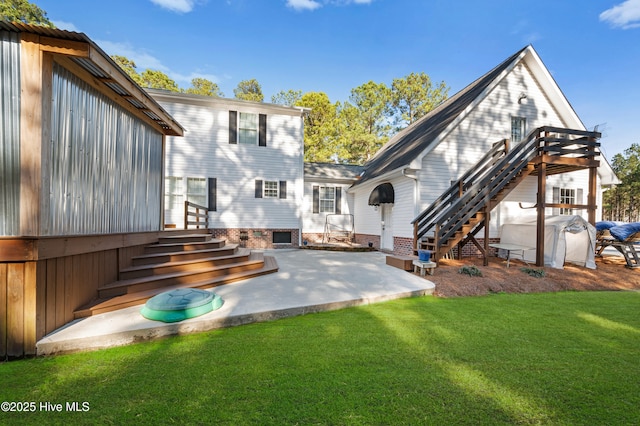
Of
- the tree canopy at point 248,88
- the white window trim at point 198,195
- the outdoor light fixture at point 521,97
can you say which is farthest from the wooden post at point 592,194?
the tree canopy at point 248,88

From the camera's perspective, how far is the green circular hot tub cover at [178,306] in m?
3.64

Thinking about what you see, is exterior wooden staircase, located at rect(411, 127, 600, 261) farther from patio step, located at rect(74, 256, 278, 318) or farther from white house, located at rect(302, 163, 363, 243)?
white house, located at rect(302, 163, 363, 243)

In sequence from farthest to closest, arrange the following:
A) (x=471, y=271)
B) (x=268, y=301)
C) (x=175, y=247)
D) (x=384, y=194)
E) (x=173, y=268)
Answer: (x=384, y=194)
(x=471, y=271)
(x=175, y=247)
(x=173, y=268)
(x=268, y=301)

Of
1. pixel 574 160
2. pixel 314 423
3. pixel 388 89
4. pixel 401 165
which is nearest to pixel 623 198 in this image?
pixel 388 89

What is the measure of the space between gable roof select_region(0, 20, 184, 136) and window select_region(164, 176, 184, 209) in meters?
7.41

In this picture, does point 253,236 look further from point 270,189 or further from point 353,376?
point 353,376

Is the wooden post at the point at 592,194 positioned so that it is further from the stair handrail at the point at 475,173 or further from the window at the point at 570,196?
the window at the point at 570,196

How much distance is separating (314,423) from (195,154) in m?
12.2

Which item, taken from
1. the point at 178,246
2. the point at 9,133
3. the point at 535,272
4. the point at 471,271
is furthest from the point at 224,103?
the point at 535,272

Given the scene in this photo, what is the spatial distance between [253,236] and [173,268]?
23.5ft

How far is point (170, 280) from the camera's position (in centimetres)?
509

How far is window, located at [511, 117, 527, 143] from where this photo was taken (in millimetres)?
10867

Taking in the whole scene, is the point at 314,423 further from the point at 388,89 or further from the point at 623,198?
the point at 623,198

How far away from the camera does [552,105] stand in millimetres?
11000
